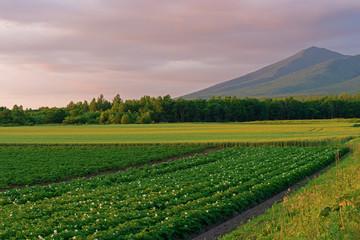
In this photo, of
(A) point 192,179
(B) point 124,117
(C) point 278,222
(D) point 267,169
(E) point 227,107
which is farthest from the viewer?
(E) point 227,107

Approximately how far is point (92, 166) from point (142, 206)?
1590 centimetres

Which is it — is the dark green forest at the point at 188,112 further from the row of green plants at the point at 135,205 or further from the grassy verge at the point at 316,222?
the grassy verge at the point at 316,222

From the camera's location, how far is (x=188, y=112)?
142750 mm

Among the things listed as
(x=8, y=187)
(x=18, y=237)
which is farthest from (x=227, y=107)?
(x=18, y=237)

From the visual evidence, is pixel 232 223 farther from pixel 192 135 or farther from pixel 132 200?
pixel 192 135

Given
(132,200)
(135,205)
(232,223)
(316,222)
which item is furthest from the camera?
(132,200)

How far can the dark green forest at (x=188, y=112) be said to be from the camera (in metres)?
135

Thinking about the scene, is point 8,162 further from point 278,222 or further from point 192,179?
point 278,222

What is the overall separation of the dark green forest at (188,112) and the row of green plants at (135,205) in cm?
10783

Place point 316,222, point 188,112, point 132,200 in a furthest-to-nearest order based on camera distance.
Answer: point 188,112 → point 132,200 → point 316,222

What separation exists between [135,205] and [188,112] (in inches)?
5076

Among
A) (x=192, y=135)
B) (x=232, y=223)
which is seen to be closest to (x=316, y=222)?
(x=232, y=223)

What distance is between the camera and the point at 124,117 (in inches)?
5022

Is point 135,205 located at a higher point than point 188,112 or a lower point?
lower
